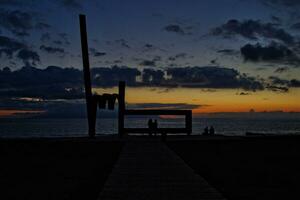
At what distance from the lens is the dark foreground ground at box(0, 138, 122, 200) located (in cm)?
1062

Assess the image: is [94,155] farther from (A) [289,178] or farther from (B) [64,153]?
(A) [289,178]

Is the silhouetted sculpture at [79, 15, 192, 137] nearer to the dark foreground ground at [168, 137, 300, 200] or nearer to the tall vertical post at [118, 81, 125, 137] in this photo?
the tall vertical post at [118, 81, 125, 137]

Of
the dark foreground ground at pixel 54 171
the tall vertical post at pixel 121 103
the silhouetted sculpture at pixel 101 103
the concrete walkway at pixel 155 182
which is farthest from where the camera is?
the tall vertical post at pixel 121 103

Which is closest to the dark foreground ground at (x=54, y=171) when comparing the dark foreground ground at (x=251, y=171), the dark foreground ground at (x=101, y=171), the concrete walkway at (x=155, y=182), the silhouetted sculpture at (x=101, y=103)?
the dark foreground ground at (x=101, y=171)

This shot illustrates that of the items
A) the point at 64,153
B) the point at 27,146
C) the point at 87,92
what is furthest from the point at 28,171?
the point at 87,92

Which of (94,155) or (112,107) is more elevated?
(112,107)

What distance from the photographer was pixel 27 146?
80.5ft

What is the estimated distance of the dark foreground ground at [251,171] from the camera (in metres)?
10.8

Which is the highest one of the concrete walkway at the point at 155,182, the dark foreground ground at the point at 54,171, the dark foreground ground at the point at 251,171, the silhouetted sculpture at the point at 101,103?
the silhouetted sculpture at the point at 101,103

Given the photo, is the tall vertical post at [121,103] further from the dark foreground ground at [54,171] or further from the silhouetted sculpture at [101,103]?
the dark foreground ground at [54,171]

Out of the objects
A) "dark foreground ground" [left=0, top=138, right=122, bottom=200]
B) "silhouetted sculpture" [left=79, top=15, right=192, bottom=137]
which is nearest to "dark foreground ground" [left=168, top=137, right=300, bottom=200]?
"dark foreground ground" [left=0, top=138, right=122, bottom=200]

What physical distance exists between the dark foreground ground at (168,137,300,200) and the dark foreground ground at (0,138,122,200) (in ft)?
9.68

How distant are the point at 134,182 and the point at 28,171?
456 centimetres

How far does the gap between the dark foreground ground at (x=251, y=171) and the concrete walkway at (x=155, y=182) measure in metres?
0.52
